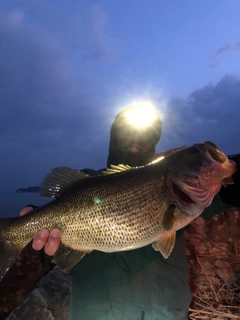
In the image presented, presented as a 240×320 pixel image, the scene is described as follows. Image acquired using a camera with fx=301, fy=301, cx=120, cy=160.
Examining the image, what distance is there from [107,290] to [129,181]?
4.11 feet

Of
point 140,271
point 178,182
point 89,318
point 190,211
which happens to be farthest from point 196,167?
point 89,318

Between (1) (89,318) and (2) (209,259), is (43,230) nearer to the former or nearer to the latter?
(1) (89,318)

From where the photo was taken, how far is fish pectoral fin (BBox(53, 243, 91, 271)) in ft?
9.66

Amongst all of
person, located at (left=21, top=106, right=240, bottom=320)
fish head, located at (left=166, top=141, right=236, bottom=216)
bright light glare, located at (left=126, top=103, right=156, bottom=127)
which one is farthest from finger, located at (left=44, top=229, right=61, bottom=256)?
bright light glare, located at (left=126, top=103, right=156, bottom=127)

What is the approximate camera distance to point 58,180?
3195 mm

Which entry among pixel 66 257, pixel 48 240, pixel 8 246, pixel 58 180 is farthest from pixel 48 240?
pixel 58 180

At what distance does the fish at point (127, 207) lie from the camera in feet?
9.09

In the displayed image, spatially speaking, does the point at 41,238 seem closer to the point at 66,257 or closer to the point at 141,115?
the point at 66,257

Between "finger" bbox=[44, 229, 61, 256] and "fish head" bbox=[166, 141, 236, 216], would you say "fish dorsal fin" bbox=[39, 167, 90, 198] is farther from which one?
"fish head" bbox=[166, 141, 236, 216]

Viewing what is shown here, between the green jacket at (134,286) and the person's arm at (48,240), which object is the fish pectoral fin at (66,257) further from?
the green jacket at (134,286)

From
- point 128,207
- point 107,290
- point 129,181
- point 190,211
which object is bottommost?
point 107,290

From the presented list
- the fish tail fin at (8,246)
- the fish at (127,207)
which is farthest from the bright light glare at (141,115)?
the fish tail fin at (8,246)

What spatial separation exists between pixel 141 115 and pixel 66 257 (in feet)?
9.04

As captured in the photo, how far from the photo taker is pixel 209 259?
16.3 feet
